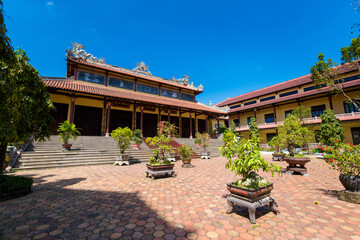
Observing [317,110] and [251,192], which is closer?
[251,192]

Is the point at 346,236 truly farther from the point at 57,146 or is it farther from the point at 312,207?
the point at 57,146

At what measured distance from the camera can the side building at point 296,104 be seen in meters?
17.5

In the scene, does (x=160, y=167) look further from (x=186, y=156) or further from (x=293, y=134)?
(x=293, y=134)

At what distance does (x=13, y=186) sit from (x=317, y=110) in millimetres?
27434

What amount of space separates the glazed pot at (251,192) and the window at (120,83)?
56.8ft

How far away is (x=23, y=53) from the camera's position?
4.21m

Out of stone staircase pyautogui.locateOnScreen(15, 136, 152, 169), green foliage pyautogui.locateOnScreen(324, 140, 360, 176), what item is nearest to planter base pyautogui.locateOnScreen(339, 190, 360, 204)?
green foliage pyautogui.locateOnScreen(324, 140, 360, 176)

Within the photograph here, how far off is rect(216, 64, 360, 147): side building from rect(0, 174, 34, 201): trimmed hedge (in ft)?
62.7

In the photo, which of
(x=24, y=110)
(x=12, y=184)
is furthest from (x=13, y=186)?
(x=24, y=110)

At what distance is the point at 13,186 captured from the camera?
156 inches

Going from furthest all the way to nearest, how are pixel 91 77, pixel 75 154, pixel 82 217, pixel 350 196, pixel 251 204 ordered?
pixel 91 77
pixel 75 154
pixel 350 196
pixel 82 217
pixel 251 204

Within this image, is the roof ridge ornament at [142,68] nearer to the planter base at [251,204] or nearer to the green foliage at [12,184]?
the green foliage at [12,184]

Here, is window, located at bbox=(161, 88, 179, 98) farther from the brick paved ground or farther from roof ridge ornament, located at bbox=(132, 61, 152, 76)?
the brick paved ground

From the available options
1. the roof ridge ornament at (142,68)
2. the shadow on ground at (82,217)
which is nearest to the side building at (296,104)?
the roof ridge ornament at (142,68)
